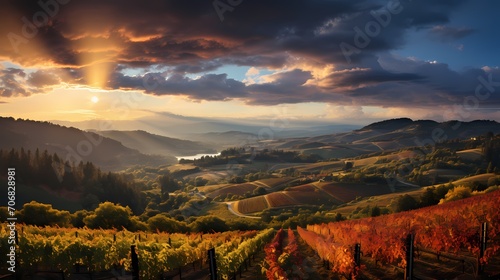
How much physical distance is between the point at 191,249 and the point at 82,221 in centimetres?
4780

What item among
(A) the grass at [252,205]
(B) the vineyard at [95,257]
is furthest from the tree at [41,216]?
(A) the grass at [252,205]

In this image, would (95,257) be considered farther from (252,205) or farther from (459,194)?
(252,205)

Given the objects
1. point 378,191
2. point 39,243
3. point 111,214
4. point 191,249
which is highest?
point 39,243

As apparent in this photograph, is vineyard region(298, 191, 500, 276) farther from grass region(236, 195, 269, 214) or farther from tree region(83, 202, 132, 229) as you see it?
Answer: grass region(236, 195, 269, 214)

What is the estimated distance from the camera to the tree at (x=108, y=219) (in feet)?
198

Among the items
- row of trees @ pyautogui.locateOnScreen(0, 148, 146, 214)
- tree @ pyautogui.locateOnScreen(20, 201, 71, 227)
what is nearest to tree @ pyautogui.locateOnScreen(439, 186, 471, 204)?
tree @ pyautogui.locateOnScreen(20, 201, 71, 227)

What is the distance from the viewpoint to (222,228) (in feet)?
246

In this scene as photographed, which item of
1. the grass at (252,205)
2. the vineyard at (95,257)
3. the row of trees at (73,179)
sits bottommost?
the grass at (252,205)

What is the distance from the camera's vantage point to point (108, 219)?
6112cm

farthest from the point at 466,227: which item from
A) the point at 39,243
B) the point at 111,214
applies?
the point at 111,214

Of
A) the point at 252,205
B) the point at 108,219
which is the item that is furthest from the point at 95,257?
the point at 252,205

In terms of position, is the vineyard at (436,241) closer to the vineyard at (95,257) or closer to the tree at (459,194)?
the vineyard at (95,257)

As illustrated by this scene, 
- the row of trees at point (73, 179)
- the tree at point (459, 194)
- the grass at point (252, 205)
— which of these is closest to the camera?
the tree at point (459, 194)

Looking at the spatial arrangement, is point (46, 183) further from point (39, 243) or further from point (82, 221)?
point (39, 243)
